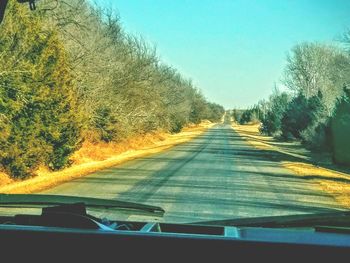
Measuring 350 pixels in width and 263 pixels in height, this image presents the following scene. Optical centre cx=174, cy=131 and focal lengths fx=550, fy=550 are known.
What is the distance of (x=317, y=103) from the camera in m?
48.1

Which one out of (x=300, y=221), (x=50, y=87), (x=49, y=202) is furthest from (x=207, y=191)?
(x=49, y=202)

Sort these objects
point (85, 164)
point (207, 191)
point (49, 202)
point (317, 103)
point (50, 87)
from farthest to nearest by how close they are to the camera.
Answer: point (317, 103) → point (85, 164) → point (50, 87) → point (207, 191) → point (49, 202)

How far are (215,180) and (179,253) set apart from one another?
16642mm

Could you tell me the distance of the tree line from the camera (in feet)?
108

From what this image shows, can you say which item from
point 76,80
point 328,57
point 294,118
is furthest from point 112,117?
point 328,57

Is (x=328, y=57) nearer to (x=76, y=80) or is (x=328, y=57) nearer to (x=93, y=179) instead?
(x=76, y=80)

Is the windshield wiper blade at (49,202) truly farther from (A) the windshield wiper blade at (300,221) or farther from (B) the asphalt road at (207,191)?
(B) the asphalt road at (207,191)

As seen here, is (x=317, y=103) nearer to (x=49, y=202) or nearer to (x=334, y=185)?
(x=334, y=185)

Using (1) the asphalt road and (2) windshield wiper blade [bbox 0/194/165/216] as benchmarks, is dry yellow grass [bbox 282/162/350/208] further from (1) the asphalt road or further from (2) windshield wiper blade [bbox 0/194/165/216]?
(2) windshield wiper blade [bbox 0/194/165/216]

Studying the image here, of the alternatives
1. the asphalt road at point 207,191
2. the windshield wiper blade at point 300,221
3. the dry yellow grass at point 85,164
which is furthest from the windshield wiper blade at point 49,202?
the dry yellow grass at point 85,164

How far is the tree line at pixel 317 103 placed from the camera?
3280cm

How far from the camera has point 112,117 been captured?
33250 millimetres

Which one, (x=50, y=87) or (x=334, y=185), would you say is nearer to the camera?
(x=334, y=185)

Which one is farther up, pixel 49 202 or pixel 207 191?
pixel 49 202
